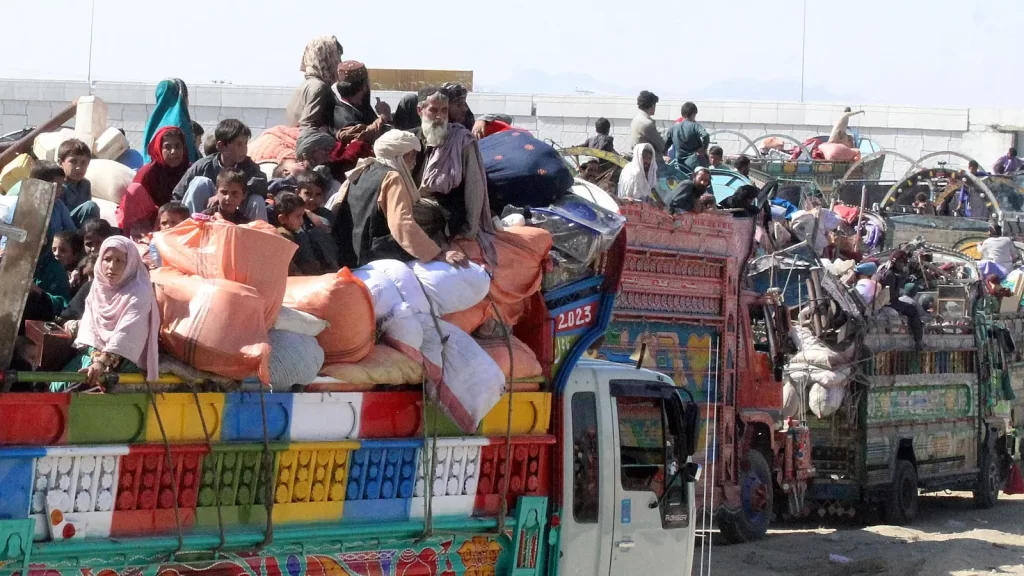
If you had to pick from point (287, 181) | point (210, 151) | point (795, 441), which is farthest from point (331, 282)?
point (795, 441)

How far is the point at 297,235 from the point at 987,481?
12.6m

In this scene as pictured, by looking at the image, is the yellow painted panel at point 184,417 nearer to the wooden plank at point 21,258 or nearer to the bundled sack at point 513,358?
the wooden plank at point 21,258

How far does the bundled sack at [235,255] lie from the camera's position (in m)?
5.56

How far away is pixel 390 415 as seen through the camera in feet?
20.1

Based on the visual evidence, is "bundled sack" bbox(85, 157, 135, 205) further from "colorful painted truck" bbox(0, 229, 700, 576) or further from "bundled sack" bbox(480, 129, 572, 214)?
"colorful painted truck" bbox(0, 229, 700, 576)

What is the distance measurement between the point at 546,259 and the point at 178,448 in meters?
2.40

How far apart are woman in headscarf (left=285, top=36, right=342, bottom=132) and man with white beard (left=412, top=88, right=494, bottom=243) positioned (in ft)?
5.65

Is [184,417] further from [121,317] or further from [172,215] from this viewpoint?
[172,215]

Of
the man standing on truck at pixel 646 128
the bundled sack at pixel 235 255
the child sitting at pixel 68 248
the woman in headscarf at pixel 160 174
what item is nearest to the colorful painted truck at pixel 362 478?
the bundled sack at pixel 235 255

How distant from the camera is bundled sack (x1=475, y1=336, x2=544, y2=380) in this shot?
671 cm

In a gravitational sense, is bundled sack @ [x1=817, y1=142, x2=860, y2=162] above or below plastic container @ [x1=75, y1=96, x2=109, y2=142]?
above

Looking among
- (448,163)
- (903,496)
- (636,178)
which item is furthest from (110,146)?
(903,496)

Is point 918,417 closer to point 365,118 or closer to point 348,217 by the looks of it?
point 365,118

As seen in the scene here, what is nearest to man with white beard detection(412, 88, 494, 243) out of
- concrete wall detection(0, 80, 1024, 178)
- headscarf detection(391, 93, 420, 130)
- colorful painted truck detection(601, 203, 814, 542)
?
headscarf detection(391, 93, 420, 130)
